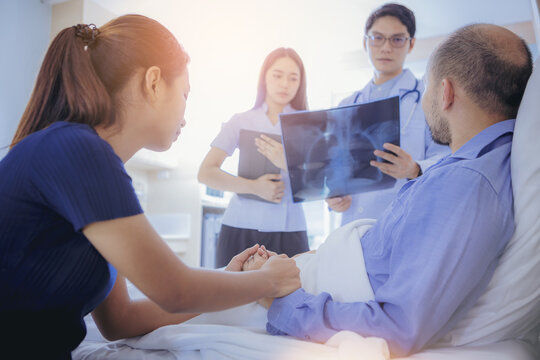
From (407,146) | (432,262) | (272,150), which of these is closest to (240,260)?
(432,262)

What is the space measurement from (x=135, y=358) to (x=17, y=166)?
0.42 meters

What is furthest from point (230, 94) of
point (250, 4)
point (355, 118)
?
point (355, 118)

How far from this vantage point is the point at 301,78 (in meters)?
1.82

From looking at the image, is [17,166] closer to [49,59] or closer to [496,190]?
[49,59]

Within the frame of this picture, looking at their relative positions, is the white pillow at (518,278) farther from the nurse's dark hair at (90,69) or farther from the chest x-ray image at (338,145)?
the nurse's dark hair at (90,69)

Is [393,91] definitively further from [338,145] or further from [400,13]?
[338,145]

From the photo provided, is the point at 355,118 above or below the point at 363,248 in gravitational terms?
above

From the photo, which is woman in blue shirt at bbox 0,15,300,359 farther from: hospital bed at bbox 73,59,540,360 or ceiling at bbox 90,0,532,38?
ceiling at bbox 90,0,532,38

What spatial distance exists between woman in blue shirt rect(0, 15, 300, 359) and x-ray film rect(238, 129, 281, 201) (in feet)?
2.82

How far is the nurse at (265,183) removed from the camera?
1613 millimetres

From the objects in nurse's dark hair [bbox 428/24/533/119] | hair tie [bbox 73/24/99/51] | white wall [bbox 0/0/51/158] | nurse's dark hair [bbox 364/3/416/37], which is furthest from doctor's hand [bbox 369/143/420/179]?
white wall [bbox 0/0/51/158]

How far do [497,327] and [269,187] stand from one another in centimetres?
100

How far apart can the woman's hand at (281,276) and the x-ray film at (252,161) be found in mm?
839

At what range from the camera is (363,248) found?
0.89 m
